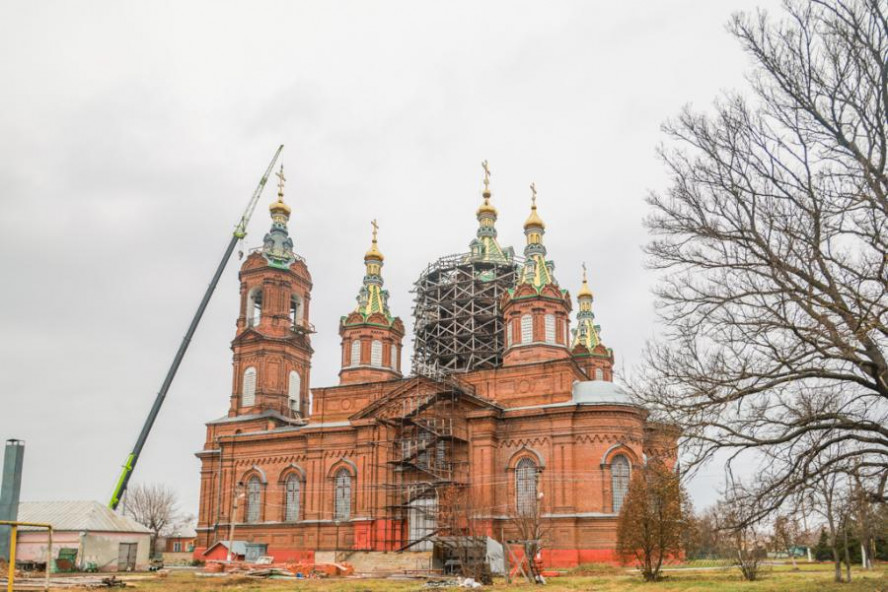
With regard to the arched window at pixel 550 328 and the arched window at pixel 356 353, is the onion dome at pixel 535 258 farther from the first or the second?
the arched window at pixel 356 353

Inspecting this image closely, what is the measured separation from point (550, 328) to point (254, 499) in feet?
64.0

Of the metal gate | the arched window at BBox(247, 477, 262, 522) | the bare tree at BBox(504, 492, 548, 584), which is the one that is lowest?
the metal gate

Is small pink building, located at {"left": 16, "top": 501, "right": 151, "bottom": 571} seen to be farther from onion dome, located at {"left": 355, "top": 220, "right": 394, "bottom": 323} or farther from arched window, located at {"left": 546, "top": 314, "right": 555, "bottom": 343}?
arched window, located at {"left": 546, "top": 314, "right": 555, "bottom": 343}

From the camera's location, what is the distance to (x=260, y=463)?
1852 inches

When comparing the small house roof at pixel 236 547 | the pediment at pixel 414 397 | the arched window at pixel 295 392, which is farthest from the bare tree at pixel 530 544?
the arched window at pixel 295 392

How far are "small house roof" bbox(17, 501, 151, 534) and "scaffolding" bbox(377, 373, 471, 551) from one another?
1348 centimetres

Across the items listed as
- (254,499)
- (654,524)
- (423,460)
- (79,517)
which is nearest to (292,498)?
(254,499)

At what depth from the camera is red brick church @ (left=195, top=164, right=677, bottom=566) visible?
3859cm

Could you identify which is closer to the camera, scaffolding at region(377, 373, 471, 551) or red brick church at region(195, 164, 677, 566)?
red brick church at region(195, 164, 677, 566)

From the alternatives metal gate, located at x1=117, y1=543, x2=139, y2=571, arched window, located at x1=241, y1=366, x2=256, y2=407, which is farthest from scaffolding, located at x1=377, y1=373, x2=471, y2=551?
metal gate, located at x1=117, y1=543, x2=139, y2=571

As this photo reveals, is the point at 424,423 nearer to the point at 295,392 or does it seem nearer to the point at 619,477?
the point at 619,477

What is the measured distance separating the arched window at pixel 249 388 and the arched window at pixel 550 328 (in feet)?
60.8

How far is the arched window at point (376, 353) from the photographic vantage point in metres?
47.3

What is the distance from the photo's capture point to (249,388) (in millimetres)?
50094
